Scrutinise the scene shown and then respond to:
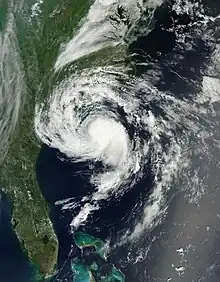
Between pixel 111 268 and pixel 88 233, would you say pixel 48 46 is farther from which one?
pixel 111 268

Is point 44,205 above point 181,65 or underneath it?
underneath

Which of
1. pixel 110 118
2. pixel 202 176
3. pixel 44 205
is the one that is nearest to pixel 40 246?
pixel 44 205

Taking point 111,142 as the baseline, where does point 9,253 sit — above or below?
below

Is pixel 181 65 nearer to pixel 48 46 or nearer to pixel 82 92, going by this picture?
pixel 82 92

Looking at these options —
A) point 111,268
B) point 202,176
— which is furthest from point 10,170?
point 202,176

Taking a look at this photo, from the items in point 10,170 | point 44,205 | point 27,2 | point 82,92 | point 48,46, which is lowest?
point 44,205

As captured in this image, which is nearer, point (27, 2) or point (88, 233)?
point (27, 2)
